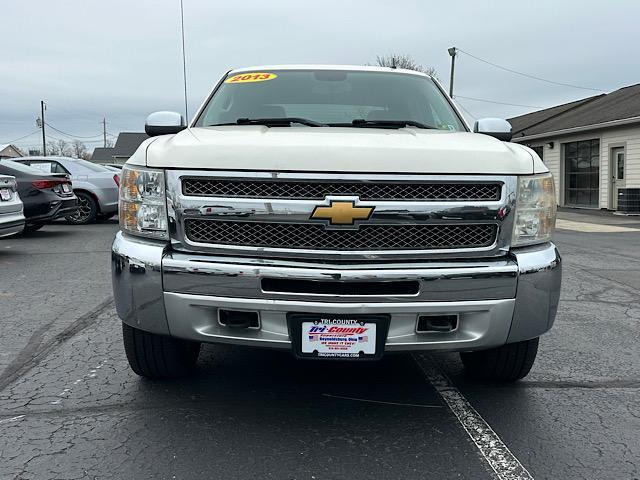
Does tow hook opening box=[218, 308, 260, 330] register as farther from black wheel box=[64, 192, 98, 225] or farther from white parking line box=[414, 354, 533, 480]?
black wheel box=[64, 192, 98, 225]

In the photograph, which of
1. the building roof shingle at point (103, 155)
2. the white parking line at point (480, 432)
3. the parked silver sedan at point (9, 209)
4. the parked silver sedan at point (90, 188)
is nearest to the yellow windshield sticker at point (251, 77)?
the white parking line at point (480, 432)

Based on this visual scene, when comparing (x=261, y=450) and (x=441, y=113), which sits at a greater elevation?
(x=441, y=113)

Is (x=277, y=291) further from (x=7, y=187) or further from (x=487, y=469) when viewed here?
(x=7, y=187)

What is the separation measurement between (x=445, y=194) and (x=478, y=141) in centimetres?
50

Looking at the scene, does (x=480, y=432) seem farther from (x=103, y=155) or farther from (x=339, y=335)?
(x=103, y=155)

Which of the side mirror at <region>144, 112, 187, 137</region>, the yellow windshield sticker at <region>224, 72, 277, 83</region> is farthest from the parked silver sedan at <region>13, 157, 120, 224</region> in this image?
the side mirror at <region>144, 112, 187, 137</region>

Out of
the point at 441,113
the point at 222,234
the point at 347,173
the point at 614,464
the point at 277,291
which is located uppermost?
the point at 441,113

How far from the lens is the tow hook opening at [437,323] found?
268 centimetres

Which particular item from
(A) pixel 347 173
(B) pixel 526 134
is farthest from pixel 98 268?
(B) pixel 526 134

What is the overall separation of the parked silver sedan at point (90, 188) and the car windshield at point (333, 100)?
9.17m

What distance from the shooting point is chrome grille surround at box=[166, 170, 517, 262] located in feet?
8.61

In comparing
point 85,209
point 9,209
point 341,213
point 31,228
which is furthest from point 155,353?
point 85,209

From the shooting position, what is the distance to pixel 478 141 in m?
3.04

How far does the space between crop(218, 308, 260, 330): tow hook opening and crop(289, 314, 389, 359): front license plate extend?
0.57 ft
